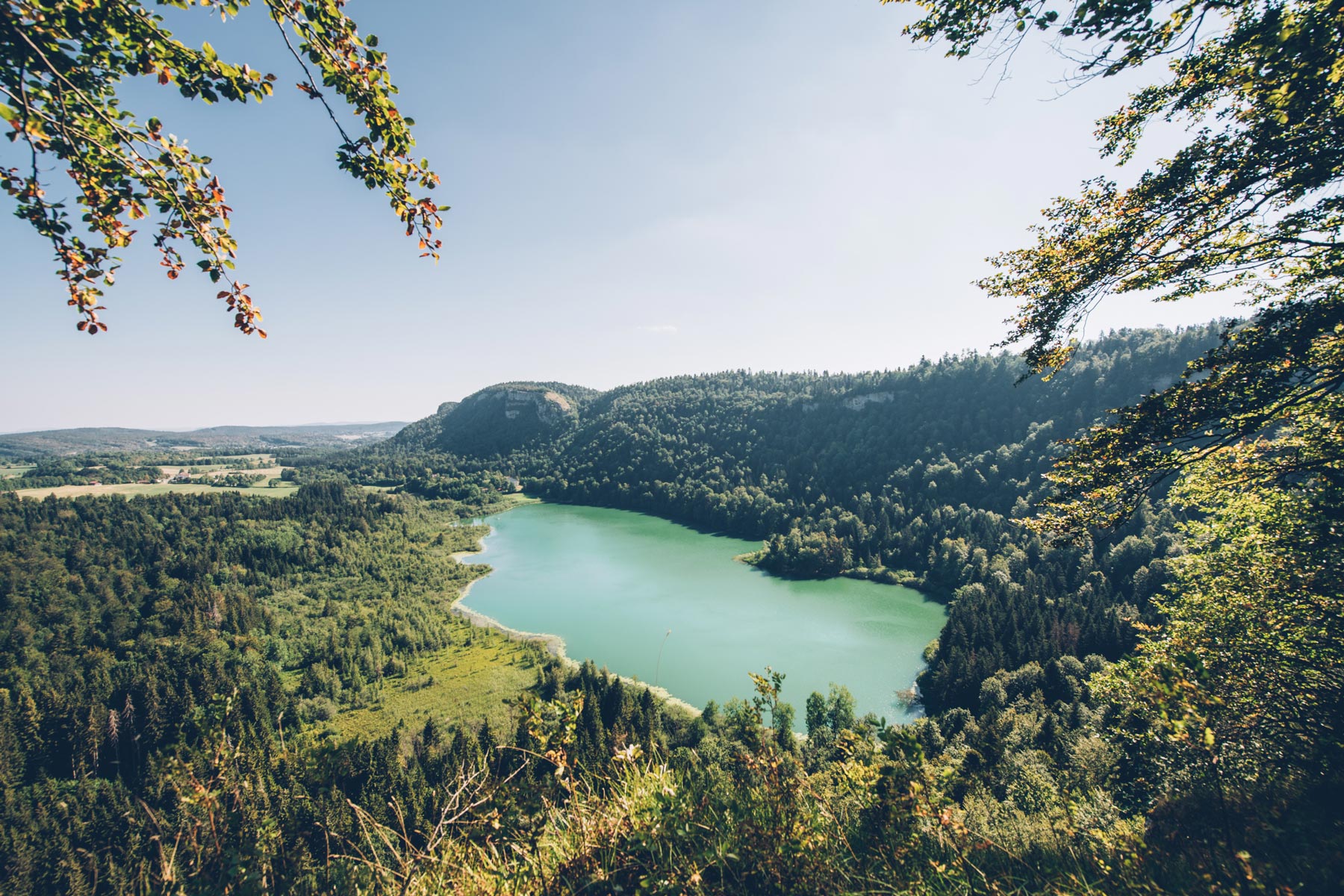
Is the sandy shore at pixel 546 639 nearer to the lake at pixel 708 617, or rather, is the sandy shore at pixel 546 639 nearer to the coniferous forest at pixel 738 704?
the lake at pixel 708 617

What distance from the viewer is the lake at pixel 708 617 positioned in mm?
32375

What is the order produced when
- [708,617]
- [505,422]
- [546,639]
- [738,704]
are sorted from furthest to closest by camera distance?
1. [505,422]
2. [708,617]
3. [546,639]
4. [738,704]

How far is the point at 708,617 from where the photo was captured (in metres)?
43.3

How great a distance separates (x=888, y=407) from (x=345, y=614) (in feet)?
294

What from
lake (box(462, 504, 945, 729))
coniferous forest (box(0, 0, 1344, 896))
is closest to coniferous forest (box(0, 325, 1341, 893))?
coniferous forest (box(0, 0, 1344, 896))

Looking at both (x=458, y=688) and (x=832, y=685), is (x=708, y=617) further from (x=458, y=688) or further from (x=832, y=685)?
(x=458, y=688)

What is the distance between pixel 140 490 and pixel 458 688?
10100 centimetres

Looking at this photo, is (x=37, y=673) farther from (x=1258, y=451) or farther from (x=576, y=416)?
(x=576, y=416)

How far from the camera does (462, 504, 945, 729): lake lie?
3238cm

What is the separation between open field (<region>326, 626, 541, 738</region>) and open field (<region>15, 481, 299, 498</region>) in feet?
235

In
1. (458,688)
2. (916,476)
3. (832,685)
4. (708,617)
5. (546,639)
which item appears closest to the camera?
(832,685)

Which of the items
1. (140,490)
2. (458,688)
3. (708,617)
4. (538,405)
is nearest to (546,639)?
(458,688)

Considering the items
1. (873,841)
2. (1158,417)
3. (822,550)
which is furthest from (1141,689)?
(822,550)

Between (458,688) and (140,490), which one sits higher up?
(140,490)
